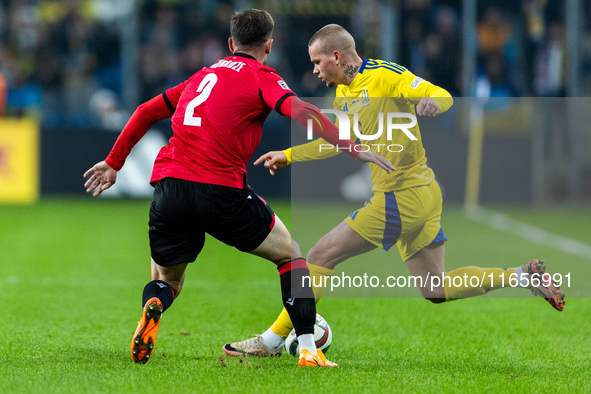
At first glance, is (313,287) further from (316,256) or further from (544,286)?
(544,286)

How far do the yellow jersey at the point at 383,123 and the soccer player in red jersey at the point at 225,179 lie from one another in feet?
1.55

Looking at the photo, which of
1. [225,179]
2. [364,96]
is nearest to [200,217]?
[225,179]

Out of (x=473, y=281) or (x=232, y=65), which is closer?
(x=232, y=65)

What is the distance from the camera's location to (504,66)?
666 inches

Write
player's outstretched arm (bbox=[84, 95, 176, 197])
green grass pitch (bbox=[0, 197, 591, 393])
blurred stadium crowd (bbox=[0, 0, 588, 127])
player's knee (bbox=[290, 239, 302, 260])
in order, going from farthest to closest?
1. blurred stadium crowd (bbox=[0, 0, 588, 127])
2. player's outstretched arm (bbox=[84, 95, 176, 197])
3. player's knee (bbox=[290, 239, 302, 260])
4. green grass pitch (bbox=[0, 197, 591, 393])

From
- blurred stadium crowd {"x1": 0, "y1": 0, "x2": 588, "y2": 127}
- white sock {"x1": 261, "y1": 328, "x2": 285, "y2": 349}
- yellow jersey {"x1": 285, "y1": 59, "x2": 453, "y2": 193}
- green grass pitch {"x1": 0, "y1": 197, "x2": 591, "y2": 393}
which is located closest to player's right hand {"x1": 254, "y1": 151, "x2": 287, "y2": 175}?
yellow jersey {"x1": 285, "y1": 59, "x2": 453, "y2": 193}

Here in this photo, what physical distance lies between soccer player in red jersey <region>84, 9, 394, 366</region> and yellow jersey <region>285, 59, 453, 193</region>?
47 centimetres

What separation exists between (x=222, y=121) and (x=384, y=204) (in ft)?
3.97

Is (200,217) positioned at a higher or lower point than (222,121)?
lower

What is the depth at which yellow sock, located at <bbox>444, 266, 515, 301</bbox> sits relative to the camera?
16.4 feet

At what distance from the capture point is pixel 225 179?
175 inches

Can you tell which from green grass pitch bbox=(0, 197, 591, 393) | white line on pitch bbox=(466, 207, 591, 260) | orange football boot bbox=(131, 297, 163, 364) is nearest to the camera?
green grass pitch bbox=(0, 197, 591, 393)

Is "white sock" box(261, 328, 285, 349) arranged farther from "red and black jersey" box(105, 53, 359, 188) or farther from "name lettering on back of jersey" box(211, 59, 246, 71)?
A: "name lettering on back of jersey" box(211, 59, 246, 71)

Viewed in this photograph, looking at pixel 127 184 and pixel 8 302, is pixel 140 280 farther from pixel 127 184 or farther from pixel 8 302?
pixel 127 184
